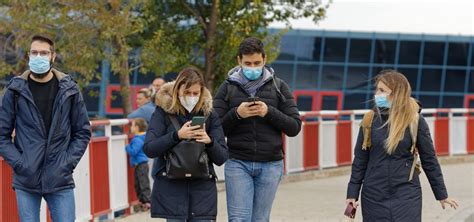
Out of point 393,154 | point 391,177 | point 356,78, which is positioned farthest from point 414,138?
point 356,78

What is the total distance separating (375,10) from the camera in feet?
171

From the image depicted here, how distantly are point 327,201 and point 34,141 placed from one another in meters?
7.46

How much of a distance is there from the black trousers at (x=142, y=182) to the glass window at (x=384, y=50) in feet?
133

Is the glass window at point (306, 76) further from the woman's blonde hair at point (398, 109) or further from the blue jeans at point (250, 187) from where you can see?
the woman's blonde hair at point (398, 109)

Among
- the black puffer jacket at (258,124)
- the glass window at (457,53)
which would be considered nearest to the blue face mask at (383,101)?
the black puffer jacket at (258,124)

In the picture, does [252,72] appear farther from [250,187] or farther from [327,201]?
[327,201]

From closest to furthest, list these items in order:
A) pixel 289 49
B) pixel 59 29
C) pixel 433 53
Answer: pixel 59 29 → pixel 289 49 → pixel 433 53

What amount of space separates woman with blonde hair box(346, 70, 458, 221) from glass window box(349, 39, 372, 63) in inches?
1761

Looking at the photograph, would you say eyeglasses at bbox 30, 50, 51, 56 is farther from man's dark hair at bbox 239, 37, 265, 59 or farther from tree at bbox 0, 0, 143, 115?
tree at bbox 0, 0, 143, 115

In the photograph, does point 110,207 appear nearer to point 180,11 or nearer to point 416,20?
point 180,11

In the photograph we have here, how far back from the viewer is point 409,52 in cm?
5225

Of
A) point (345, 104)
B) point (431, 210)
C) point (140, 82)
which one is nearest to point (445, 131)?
point (431, 210)

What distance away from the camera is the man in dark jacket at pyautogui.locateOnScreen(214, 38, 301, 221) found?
760 cm

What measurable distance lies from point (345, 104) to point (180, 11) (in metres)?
31.2
